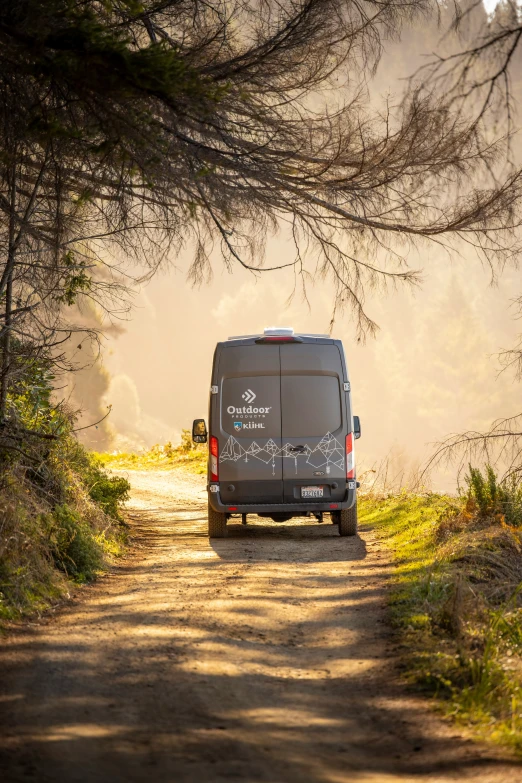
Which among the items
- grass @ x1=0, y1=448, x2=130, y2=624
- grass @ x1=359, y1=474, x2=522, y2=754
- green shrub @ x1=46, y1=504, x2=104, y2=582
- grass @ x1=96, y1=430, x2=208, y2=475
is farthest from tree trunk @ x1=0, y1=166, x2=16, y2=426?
grass @ x1=96, y1=430, x2=208, y2=475

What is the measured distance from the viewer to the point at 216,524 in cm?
1248

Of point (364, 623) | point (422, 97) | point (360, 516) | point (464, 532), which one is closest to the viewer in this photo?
point (364, 623)

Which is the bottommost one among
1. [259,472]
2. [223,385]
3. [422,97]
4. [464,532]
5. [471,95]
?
[464,532]

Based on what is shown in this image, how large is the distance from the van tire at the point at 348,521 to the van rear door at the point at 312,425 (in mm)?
397

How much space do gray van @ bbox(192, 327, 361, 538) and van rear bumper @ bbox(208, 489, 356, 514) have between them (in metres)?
0.01

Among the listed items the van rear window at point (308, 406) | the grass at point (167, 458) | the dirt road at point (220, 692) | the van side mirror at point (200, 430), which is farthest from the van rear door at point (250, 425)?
the grass at point (167, 458)

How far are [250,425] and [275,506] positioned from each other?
1.14 meters

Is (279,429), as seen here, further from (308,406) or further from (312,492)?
(312,492)

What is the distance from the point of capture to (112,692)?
5.12 m

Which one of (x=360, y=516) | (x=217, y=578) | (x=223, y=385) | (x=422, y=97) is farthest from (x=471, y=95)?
(x=360, y=516)

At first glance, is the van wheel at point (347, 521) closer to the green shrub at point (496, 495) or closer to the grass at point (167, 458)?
the green shrub at point (496, 495)

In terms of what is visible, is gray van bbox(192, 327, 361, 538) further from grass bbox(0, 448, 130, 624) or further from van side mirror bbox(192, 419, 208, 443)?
grass bbox(0, 448, 130, 624)

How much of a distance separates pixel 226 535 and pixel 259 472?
1180 mm

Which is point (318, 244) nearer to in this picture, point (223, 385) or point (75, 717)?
point (223, 385)
